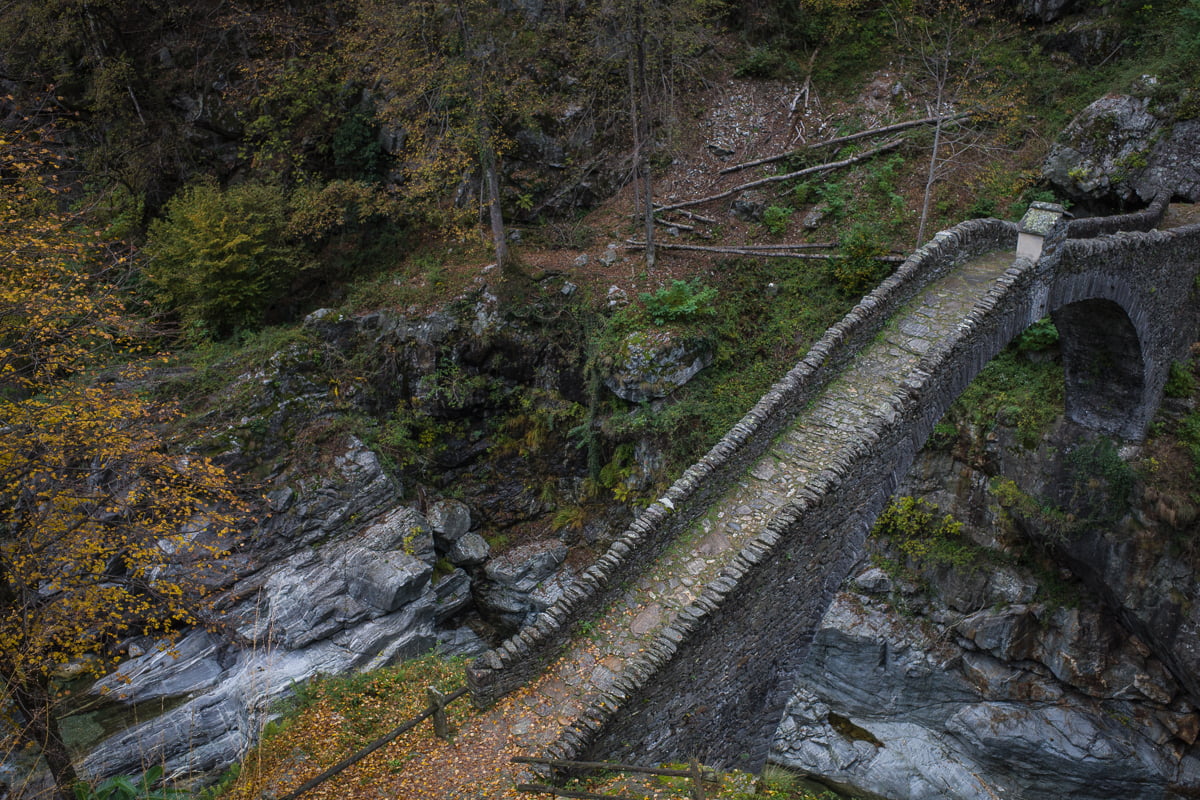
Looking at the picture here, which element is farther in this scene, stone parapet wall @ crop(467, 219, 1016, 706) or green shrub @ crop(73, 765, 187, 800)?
green shrub @ crop(73, 765, 187, 800)

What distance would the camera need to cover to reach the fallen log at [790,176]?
17.9 meters

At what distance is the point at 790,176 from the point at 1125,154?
7.31 m

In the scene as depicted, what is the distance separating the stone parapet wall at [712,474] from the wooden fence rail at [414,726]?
0.37 m

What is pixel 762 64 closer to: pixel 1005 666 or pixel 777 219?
pixel 777 219

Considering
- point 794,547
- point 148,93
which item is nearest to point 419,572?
point 794,547

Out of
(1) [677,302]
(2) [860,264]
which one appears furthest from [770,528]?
(2) [860,264]

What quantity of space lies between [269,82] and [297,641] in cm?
1576

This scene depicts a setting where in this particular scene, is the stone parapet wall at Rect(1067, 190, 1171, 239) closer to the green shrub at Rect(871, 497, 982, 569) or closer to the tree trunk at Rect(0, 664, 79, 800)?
the green shrub at Rect(871, 497, 982, 569)

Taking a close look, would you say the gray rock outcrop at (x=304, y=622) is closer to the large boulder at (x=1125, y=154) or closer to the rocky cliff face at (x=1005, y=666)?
the rocky cliff face at (x=1005, y=666)

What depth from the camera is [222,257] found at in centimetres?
1678

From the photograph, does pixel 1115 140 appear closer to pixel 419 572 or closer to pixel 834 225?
pixel 834 225

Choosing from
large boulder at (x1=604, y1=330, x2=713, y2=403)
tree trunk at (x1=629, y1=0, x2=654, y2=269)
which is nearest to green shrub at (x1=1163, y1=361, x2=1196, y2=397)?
large boulder at (x1=604, y1=330, x2=713, y2=403)

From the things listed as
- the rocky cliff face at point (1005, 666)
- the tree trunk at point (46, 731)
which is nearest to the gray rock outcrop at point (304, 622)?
the tree trunk at point (46, 731)

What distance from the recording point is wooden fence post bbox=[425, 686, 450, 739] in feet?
→ 25.9
